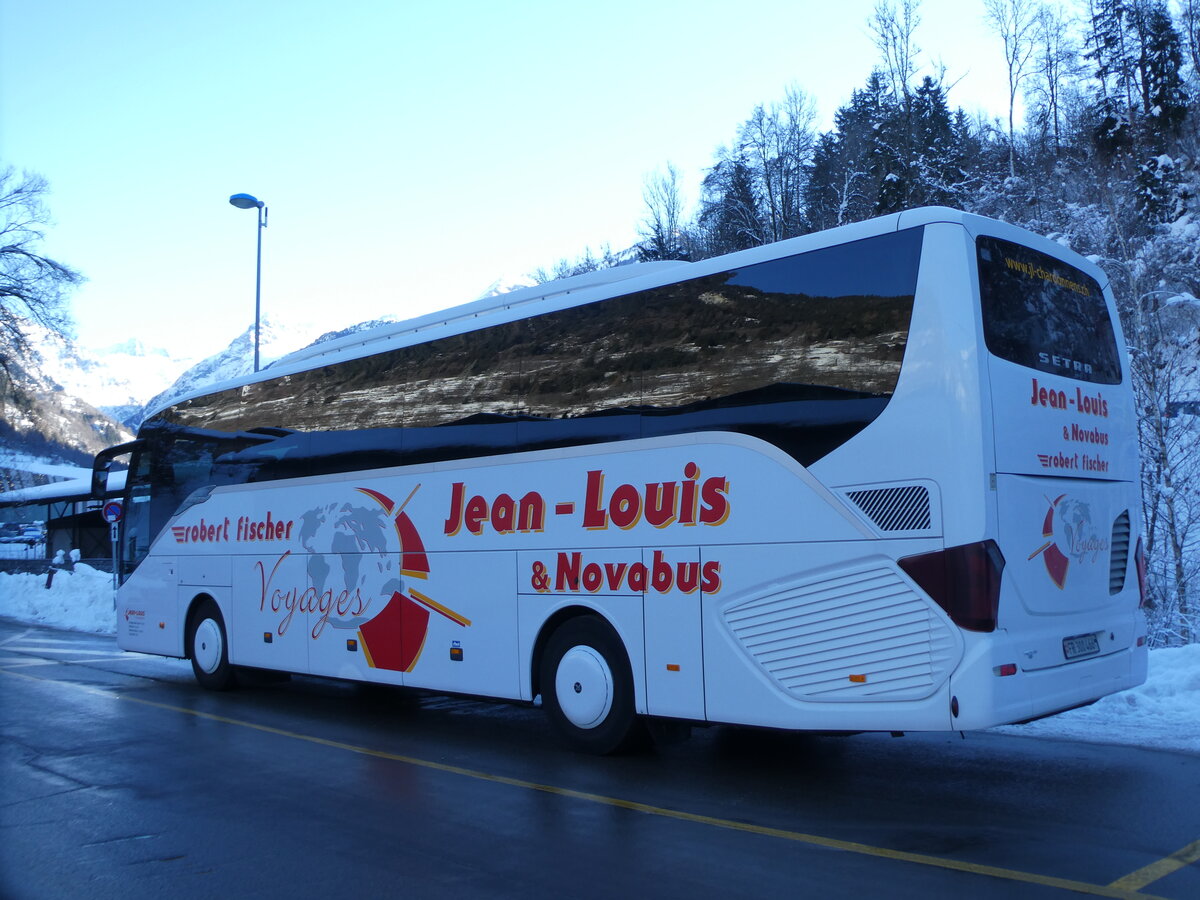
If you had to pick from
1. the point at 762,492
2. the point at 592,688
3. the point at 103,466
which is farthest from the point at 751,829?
the point at 103,466

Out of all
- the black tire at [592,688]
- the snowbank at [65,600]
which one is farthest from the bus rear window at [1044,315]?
the snowbank at [65,600]

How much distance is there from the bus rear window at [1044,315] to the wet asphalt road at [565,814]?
9.56ft

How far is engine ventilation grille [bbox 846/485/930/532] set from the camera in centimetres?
637

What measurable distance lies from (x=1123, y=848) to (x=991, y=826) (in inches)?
29.3

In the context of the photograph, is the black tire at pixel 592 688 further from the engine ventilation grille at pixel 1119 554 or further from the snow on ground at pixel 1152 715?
the engine ventilation grille at pixel 1119 554

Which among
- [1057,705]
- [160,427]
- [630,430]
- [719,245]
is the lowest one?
[1057,705]

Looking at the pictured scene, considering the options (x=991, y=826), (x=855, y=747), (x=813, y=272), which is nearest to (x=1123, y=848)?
(x=991, y=826)

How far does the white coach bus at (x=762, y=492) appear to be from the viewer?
6.38 meters

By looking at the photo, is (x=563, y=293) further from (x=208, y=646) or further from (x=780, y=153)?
(x=780, y=153)

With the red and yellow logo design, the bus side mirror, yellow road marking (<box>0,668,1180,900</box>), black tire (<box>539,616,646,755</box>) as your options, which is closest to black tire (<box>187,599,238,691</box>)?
the bus side mirror

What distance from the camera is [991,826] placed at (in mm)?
6074

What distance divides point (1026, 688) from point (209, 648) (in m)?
10.1

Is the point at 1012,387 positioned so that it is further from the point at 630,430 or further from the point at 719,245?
the point at 719,245

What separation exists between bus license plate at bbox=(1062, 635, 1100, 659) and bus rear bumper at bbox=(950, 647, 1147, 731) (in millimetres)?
54
